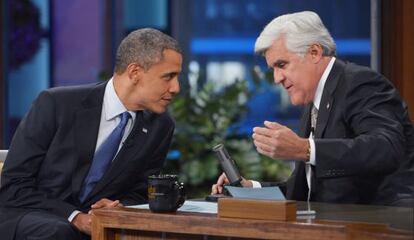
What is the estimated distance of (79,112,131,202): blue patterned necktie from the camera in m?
3.12

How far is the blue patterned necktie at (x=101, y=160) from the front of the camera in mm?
3125

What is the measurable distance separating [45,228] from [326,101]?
1.02 m

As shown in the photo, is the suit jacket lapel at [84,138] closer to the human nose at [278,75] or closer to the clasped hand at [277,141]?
the human nose at [278,75]

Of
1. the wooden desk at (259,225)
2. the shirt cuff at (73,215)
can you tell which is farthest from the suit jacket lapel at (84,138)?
the wooden desk at (259,225)

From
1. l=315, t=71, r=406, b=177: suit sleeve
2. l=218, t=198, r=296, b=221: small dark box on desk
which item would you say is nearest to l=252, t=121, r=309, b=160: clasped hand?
l=315, t=71, r=406, b=177: suit sleeve

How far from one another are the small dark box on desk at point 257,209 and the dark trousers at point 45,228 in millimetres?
755

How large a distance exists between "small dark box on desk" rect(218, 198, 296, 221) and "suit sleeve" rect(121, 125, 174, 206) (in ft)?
3.10

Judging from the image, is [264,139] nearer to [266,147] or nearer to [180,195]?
[266,147]

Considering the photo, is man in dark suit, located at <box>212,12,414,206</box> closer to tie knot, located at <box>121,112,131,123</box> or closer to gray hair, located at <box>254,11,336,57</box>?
gray hair, located at <box>254,11,336,57</box>

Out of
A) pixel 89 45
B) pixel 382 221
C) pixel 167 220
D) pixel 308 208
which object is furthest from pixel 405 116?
pixel 89 45

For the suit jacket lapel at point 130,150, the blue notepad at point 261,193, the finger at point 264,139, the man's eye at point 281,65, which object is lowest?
the suit jacket lapel at point 130,150

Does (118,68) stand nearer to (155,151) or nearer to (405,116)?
(155,151)

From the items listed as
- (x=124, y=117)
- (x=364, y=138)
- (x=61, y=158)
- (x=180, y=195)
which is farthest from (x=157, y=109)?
(x=364, y=138)

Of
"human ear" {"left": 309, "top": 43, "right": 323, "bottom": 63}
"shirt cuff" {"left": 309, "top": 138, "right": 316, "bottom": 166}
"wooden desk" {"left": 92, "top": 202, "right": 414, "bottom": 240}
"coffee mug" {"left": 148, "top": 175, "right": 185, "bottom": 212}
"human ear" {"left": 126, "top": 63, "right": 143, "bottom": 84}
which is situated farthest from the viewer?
"human ear" {"left": 126, "top": 63, "right": 143, "bottom": 84}
